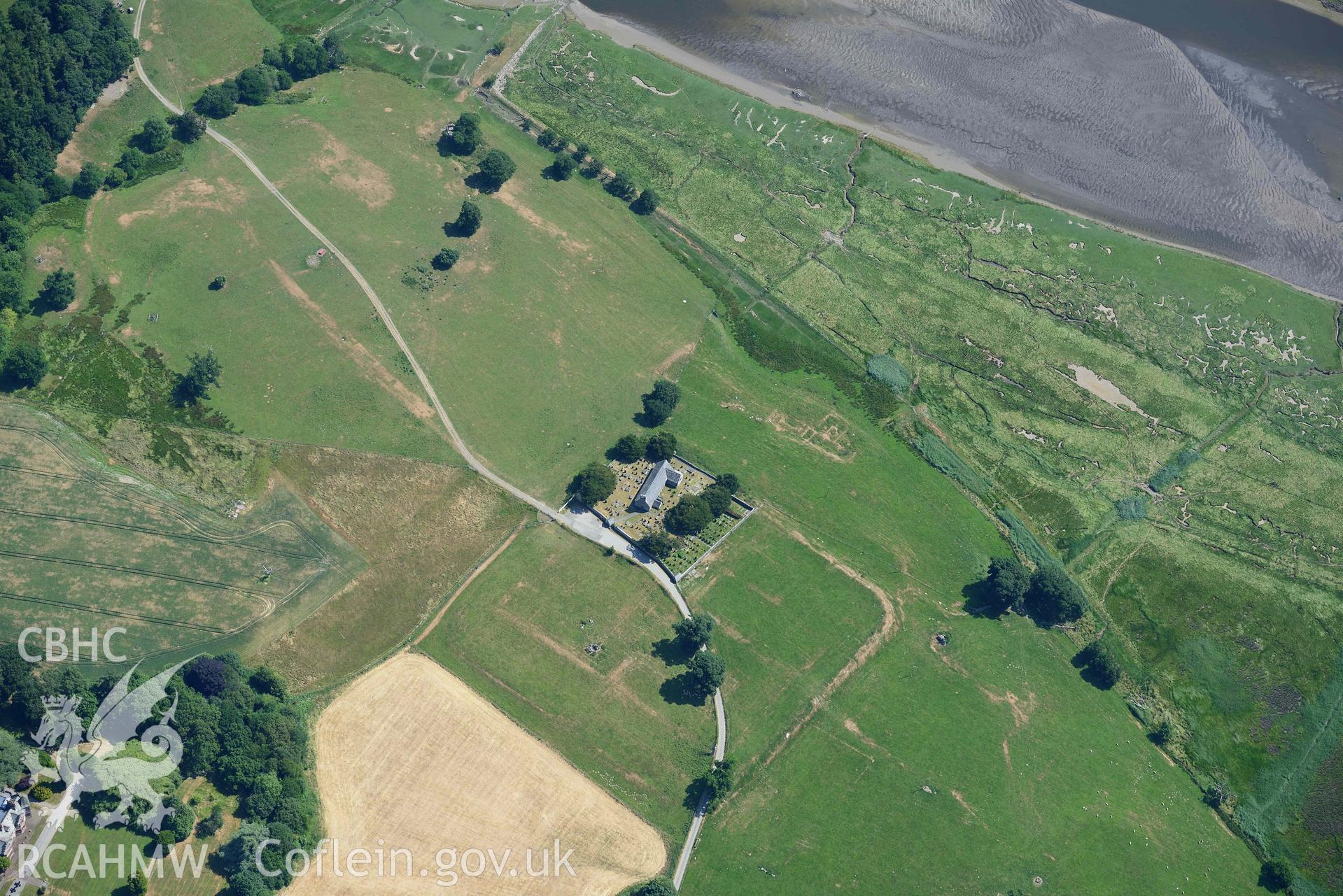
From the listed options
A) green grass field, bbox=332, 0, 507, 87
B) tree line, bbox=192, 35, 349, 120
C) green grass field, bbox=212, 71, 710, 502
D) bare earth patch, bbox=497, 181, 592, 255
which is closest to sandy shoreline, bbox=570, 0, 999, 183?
green grass field, bbox=332, 0, 507, 87

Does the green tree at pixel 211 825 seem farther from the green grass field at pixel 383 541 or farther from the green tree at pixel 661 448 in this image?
the green tree at pixel 661 448

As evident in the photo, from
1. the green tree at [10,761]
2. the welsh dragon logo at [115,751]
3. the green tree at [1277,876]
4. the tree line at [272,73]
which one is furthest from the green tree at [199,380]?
the green tree at [1277,876]

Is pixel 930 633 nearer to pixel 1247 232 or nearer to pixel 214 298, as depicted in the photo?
pixel 1247 232

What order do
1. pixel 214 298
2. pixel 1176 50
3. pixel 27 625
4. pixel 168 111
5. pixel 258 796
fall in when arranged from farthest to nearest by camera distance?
pixel 1176 50, pixel 168 111, pixel 214 298, pixel 27 625, pixel 258 796

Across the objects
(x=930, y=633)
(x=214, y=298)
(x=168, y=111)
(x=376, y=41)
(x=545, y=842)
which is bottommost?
(x=545, y=842)

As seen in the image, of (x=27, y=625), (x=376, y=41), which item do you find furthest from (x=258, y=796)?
(x=376, y=41)

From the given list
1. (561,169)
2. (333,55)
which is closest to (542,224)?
(561,169)

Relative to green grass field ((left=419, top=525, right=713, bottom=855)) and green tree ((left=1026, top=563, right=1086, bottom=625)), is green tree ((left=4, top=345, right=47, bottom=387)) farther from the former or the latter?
green tree ((left=1026, top=563, right=1086, bottom=625))
